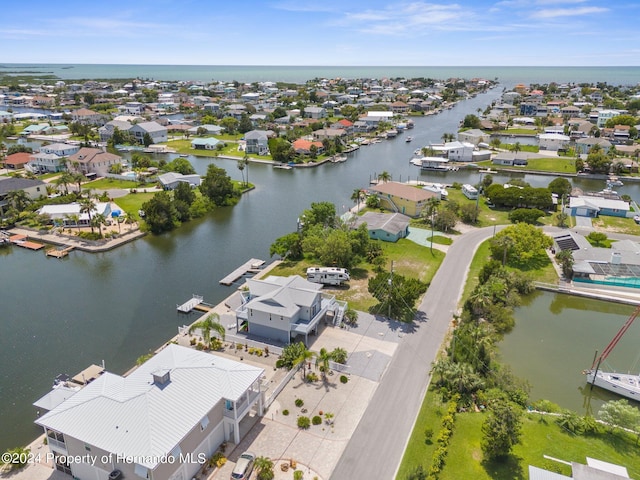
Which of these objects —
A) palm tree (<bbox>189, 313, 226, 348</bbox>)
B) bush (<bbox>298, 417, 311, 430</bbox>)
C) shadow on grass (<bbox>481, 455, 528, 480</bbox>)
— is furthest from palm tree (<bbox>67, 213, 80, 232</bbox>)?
shadow on grass (<bbox>481, 455, 528, 480</bbox>)

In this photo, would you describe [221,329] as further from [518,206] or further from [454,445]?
[518,206]

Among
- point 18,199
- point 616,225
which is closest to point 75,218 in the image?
point 18,199

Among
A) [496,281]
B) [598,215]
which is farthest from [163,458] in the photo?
[598,215]

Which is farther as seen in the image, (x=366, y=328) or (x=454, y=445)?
(x=366, y=328)

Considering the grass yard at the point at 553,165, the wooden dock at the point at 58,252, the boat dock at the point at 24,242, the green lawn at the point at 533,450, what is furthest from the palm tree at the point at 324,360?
the grass yard at the point at 553,165

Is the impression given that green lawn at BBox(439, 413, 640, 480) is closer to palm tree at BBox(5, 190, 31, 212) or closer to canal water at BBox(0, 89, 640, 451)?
canal water at BBox(0, 89, 640, 451)

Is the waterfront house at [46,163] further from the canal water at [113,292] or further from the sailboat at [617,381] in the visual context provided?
the sailboat at [617,381]
